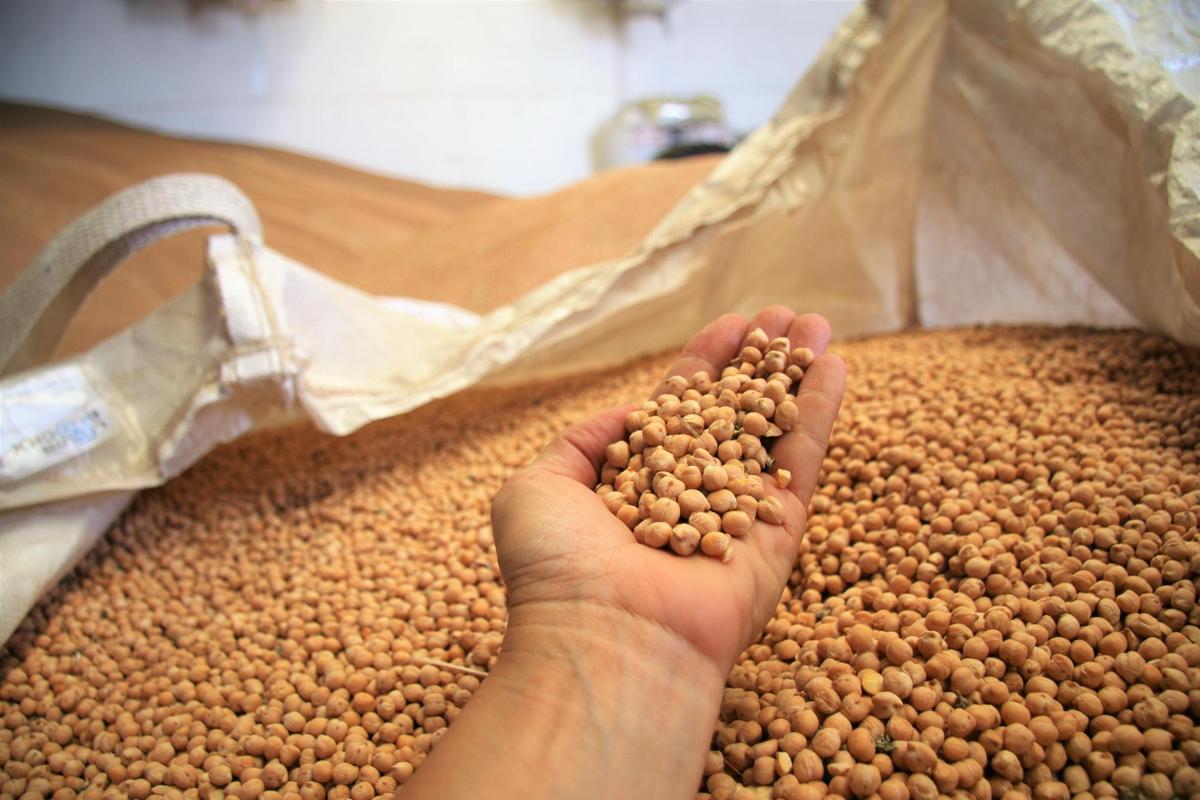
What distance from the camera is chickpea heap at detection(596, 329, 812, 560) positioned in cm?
79

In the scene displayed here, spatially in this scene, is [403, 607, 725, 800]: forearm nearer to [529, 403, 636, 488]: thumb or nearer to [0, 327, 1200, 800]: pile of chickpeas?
[0, 327, 1200, 800]: pile of chickpeas

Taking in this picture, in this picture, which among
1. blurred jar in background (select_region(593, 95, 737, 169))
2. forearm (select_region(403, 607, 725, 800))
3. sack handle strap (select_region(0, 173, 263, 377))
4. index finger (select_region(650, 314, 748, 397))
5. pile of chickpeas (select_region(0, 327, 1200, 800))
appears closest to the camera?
forearm (select_region(403, 607, 725, 800))

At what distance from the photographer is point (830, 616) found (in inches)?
35.4

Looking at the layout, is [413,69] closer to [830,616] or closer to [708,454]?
[708,454]

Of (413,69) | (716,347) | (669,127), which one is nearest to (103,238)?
(716,347)

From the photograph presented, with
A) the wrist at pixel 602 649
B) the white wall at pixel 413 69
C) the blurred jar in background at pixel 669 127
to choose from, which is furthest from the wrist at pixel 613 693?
the white wall at pixel 413 69

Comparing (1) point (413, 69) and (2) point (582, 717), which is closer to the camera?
(2) point (582, 717)

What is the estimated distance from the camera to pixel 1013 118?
1421 millimetres

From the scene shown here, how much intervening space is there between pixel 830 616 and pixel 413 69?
11.9 feet

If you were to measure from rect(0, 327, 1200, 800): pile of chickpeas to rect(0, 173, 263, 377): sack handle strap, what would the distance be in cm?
38

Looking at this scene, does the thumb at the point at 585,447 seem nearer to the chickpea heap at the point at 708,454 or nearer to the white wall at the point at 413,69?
the chickpea heap at the point at 708,454

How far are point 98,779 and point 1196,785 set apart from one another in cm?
113

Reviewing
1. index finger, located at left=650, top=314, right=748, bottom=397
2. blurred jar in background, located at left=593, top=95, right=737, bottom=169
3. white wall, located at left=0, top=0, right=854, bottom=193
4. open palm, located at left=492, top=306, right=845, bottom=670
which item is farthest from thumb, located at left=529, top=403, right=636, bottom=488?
white wall, located at left=0, top=0, right=854, bottom=193

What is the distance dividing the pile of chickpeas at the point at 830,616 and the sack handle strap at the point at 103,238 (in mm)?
381
